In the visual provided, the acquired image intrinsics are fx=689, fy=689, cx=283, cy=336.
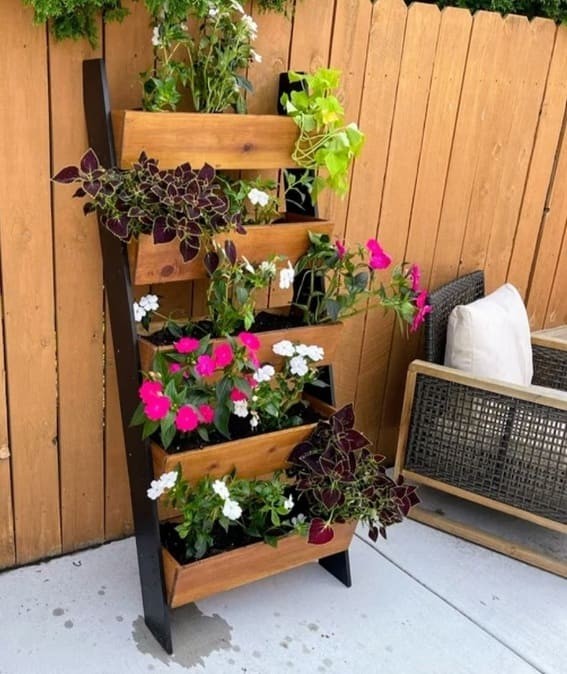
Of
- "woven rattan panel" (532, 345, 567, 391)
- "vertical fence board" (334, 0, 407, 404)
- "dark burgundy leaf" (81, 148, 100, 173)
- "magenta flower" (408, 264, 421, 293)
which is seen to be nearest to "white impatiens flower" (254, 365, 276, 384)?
"magenta flower" (408, 264, 421, 293)

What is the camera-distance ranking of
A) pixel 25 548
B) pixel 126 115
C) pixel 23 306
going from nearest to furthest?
pixel 126 115
pixel 23 306
pixel 25 548

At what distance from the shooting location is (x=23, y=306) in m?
1.75

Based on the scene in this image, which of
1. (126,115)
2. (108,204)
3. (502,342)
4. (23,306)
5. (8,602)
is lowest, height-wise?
(8,602)

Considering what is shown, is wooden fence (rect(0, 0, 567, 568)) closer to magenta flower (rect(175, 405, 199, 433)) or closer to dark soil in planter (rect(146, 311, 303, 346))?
dark soil in planter (rect(146, 311, 303, 346))

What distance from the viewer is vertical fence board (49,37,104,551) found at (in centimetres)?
165

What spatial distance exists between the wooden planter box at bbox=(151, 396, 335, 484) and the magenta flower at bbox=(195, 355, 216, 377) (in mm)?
217

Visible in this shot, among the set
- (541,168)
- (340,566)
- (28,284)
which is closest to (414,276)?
(340,566)

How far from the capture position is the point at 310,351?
177 centimetres

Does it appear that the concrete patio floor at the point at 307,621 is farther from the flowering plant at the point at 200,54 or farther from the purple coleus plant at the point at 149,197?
the flowering plant at the point at 200,54

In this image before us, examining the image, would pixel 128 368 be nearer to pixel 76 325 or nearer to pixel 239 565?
pixel 76 325

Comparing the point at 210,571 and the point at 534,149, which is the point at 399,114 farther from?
the point at 210,571

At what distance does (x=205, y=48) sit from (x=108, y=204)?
0.50 metres

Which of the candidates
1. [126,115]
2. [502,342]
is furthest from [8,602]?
[502,342]

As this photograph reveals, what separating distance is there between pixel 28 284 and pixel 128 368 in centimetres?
35
